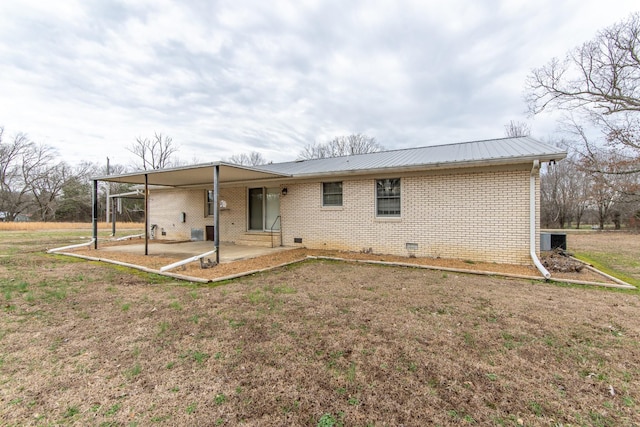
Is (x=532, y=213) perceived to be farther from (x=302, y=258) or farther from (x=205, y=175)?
(x=205, y=175)

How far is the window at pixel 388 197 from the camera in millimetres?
8453

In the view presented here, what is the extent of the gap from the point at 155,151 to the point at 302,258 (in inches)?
1423

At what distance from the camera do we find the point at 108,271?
21.0 feet

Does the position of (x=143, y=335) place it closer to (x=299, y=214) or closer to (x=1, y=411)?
(x=1, y=411)

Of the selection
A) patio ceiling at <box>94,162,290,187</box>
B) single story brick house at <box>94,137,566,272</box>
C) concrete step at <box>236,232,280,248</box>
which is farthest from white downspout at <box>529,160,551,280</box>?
concrete step at <box>236,232,280,248</box>

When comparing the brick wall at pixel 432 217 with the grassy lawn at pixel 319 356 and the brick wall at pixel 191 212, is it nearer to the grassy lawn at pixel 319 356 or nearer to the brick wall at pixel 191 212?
the brick wall at pixel 191 212

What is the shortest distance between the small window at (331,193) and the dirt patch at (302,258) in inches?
64.8

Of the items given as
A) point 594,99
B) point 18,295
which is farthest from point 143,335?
point 594,99

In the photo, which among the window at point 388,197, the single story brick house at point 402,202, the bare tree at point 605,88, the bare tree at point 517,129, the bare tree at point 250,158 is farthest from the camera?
the bare tree at point 250,158

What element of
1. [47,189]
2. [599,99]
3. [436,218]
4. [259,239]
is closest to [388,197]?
[436,218]

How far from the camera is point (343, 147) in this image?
108 ft

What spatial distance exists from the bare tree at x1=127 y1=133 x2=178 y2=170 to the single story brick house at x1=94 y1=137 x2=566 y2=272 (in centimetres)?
2960

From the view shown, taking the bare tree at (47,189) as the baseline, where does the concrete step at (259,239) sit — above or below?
below

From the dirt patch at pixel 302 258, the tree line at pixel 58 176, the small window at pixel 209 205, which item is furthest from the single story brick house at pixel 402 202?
the tree line at pixel 58 176
